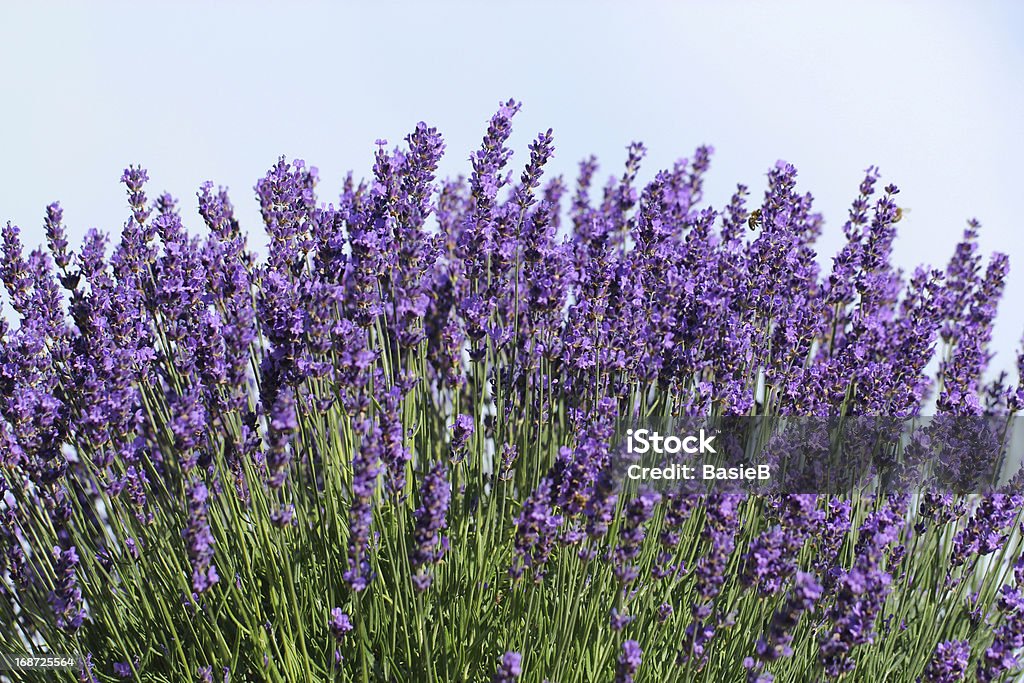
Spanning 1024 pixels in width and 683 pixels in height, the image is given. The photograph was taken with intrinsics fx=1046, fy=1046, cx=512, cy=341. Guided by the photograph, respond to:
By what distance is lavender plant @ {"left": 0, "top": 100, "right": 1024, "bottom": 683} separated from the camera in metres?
2.36

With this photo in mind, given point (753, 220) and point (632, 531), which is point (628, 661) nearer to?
point (632, 531)

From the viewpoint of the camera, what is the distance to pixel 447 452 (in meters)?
2.96

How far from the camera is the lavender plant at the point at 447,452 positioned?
236 centimetres

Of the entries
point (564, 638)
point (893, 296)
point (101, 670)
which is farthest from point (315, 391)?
point (893, 296)

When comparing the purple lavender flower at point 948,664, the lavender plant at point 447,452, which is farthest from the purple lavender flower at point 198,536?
the purple lavender flower at point 948,664

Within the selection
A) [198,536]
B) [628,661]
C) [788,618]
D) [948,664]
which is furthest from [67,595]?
[948,664]

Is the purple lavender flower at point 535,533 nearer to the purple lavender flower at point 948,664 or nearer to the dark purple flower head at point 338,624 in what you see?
the dark purple flower head at point 338,624

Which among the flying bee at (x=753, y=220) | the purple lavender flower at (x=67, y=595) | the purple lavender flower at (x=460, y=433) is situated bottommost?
the purple lavender flower at (x=67, y=595)

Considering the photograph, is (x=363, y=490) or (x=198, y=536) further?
(x=198, y=536)

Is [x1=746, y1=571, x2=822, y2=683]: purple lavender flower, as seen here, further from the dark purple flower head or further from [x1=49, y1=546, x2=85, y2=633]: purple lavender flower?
Answer: [x1=49, y1=546, x2=85, y2=633]: purple lavender flower

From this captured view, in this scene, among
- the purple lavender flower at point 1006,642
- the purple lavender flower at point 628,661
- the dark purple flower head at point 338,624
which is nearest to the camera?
the purple lavender flower at point 628,661

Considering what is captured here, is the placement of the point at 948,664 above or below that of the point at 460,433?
below

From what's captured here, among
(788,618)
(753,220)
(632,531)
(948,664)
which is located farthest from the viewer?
(753,220)

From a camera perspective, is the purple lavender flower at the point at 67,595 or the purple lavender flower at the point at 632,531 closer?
the purple lavender flower at the point at 632,531
